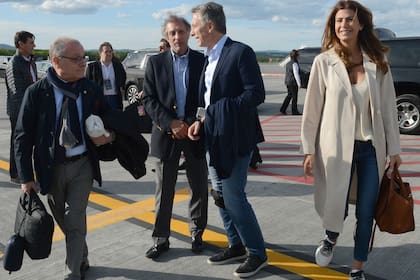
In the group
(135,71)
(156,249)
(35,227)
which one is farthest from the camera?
(135,71)

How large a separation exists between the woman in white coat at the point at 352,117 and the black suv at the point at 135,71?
36.5ft

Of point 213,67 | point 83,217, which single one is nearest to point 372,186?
point 213,67

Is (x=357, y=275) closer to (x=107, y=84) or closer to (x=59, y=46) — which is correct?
(x=59, y=46)

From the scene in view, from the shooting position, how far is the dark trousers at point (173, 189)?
3.52 meters

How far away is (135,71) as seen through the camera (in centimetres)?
1398

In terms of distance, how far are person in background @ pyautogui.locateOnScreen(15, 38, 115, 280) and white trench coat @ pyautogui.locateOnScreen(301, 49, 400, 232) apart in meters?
1.42

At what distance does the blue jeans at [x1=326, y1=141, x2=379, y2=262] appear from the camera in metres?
2.93

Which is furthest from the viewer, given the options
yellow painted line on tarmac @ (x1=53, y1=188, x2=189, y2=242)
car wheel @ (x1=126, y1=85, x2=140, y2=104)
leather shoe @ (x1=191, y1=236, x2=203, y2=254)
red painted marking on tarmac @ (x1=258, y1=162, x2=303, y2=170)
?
car wheel @ (x1=126, y1=85, x2=140, y2=104)

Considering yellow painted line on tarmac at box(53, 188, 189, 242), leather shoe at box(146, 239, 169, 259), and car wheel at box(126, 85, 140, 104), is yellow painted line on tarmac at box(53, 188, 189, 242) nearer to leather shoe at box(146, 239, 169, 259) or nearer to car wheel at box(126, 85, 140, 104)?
leather shoe at box(146, 239, 169, 259)

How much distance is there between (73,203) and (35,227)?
0.96 feet

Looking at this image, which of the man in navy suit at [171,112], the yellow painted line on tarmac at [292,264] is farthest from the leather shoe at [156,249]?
the yellow painted line on tarmac at [292,264]

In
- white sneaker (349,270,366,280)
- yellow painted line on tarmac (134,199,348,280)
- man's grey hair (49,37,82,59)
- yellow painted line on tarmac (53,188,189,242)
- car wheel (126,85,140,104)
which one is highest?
man's grey hair (49,37,82,59)

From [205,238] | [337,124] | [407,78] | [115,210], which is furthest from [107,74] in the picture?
[407,78]

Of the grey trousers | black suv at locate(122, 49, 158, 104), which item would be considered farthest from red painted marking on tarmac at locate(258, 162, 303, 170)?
black suv at locate(122, 49, 158, 104)
